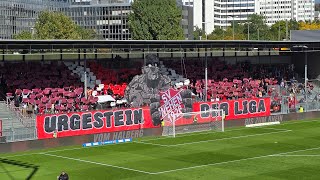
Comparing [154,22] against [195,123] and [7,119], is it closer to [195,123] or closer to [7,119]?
[195,123]

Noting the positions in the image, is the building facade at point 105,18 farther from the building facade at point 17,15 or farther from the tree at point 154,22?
the tree at point 154,22

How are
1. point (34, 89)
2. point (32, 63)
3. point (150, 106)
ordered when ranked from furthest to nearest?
point (32, 63) → point (34, 89) → point (150, 106)

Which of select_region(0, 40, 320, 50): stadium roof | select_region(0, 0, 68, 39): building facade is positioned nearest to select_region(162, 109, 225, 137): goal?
select_region(0, 40, 320, 50): stadium roof

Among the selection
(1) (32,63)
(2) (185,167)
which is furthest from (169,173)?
(1) (32,63)

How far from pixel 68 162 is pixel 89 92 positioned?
79.1 ft

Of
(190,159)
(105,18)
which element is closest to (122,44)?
(190,159)

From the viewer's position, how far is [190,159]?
126 ft

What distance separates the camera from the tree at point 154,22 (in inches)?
5177

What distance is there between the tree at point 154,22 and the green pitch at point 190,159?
82.0 m

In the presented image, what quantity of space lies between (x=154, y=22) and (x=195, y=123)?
8039 centimetres

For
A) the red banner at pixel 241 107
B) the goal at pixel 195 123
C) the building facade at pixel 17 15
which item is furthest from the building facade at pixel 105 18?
the goal at pixel 195 123

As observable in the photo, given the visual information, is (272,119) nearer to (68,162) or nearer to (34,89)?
(34,89)

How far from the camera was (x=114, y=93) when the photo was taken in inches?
2515

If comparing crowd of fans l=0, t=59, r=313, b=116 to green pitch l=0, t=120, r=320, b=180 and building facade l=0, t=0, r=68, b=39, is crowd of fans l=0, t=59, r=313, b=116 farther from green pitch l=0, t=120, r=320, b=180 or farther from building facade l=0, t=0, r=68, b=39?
building facade l=0, t=0, r=68, b=39
